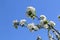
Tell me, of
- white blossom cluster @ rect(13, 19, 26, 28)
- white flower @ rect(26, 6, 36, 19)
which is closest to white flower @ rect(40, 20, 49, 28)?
white flower @ rect(26, 6, 36, 19)

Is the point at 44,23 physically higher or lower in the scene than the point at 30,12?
lower

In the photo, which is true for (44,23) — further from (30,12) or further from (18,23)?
(18,23)

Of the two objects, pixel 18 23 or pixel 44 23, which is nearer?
pixel 44 23

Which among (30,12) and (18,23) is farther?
(18,23)

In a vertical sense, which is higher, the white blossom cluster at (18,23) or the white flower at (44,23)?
the white blossom cluster at (18,23)

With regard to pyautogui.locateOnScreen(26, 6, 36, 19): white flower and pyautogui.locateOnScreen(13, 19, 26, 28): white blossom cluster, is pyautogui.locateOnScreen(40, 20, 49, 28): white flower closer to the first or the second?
pyautogui.locateOnScreen(26, 6, 36, 19): white flower

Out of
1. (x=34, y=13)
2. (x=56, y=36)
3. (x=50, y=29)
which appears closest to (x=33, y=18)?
(x=34, y=13)

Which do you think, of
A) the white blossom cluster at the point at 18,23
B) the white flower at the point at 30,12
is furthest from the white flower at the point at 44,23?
the white blossom cluster at the point at 18,23

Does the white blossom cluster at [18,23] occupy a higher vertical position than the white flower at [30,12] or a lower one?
higher

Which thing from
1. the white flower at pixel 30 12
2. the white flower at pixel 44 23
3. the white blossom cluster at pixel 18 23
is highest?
the white blossom cluster at pixel 18 23

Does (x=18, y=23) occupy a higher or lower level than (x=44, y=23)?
higher

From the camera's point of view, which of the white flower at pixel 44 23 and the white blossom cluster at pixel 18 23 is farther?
the white blossom cluster at pixel 18 23

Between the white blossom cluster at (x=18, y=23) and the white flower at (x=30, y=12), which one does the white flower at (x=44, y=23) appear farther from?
the white blossom cluster at (x=18, y=23)

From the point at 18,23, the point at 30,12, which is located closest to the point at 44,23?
the point at 30,12
